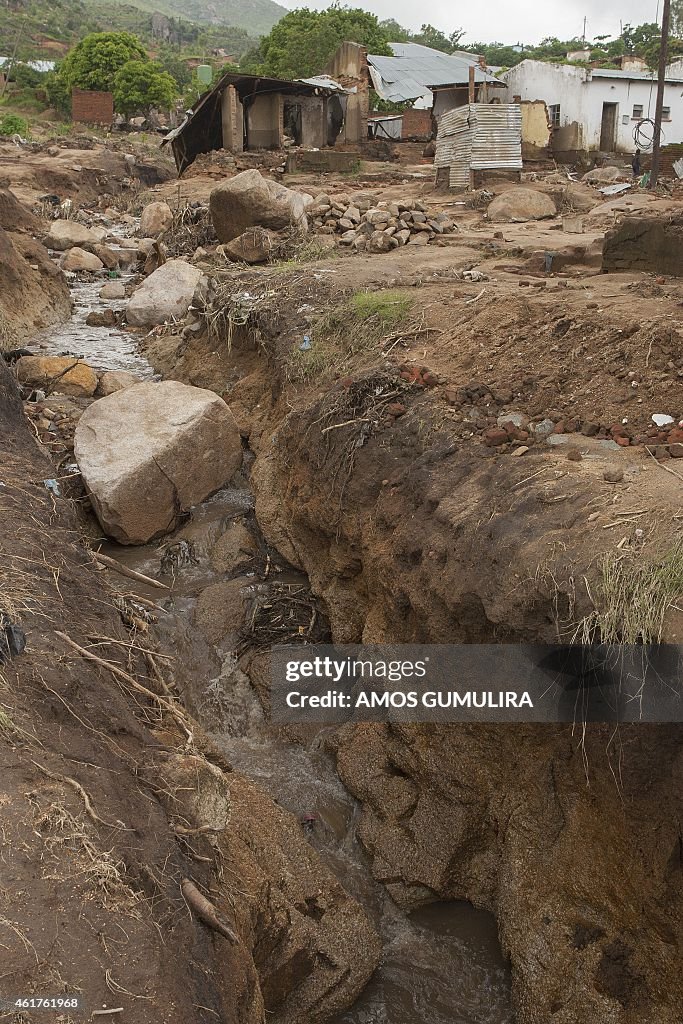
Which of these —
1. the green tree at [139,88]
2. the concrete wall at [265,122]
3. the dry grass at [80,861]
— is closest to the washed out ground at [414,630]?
the dry grass at [80,861]

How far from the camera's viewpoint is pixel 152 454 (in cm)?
595

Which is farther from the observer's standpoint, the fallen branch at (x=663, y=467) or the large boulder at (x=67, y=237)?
the large boulder at (x=67, y=237)

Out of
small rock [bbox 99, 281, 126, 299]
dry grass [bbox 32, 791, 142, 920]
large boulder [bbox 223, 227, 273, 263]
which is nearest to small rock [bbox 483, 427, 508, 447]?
dry grass [bbox 32, 791, 142, 920]

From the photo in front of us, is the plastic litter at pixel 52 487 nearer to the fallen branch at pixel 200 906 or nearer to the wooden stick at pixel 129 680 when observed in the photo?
the wooden stick at pixel 129 680

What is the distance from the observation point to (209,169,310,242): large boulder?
9383 mm

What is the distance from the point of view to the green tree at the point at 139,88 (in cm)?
2684

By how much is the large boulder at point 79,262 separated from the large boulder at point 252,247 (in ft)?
13.1

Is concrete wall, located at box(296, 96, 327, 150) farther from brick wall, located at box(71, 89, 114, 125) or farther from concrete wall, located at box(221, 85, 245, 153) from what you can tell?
brick wall, located at box(71, 89, 114, 125)

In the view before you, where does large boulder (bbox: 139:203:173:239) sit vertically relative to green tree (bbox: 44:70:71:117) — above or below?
below

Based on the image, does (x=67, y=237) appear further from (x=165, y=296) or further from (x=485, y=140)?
(x=485, y=140)

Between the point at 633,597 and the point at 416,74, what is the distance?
23.6 meters

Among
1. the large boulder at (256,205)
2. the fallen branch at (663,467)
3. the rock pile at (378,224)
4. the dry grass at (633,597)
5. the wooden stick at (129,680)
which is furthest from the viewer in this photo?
the large boulder at (256,205)

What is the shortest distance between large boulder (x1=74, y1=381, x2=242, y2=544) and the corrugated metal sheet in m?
8.22

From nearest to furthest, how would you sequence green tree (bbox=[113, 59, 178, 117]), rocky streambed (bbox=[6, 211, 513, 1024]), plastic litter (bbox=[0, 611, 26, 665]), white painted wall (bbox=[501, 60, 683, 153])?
plastic litter (bbox=[0, 611, 26, 665])
rocky streambed (bbox=[6, 211, 513, 1024])
white painted wall (bbox=[501, 60, 683, 153])
green tree (bbox=[113, 59, 178, 117])
